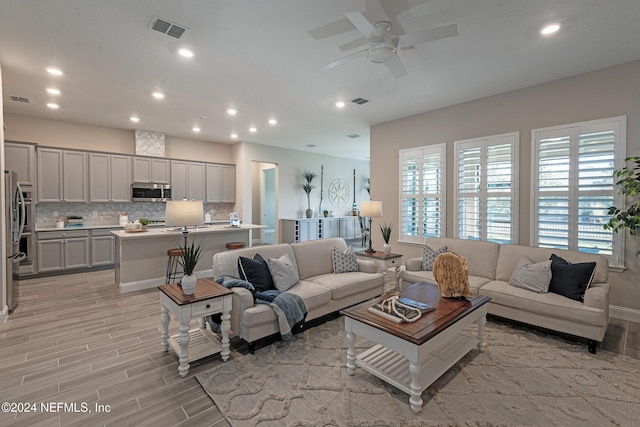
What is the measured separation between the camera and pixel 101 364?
8.70ft

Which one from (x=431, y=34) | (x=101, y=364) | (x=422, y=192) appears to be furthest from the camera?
(x=422, y=192)

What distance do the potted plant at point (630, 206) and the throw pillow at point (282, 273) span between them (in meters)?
3.74

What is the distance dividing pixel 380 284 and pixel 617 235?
298 centimetres

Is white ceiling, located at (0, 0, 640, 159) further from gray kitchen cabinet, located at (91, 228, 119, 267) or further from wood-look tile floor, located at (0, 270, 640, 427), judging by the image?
wood-look tile floor, located at (0, 270, 640, 427)

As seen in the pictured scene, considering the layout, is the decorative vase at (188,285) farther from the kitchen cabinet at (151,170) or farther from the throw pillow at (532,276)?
the kitchen cabinet at (151,170)

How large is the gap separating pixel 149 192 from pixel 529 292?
7487 millimetres

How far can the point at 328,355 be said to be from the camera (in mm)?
2789

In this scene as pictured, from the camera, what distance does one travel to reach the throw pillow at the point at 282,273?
3.32 metres

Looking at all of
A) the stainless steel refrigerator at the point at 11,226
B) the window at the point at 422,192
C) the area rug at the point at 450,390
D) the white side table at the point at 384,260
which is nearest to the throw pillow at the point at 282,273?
the area rug at the point at 450,390

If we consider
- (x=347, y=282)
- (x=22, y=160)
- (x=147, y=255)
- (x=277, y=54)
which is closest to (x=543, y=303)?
(x=347, y=282)

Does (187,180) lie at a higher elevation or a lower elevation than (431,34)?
lower

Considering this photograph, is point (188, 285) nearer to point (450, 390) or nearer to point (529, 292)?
point (450, 390)

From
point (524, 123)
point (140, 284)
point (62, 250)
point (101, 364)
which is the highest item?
point (524, 123)

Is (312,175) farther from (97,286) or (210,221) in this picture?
(97,286)
